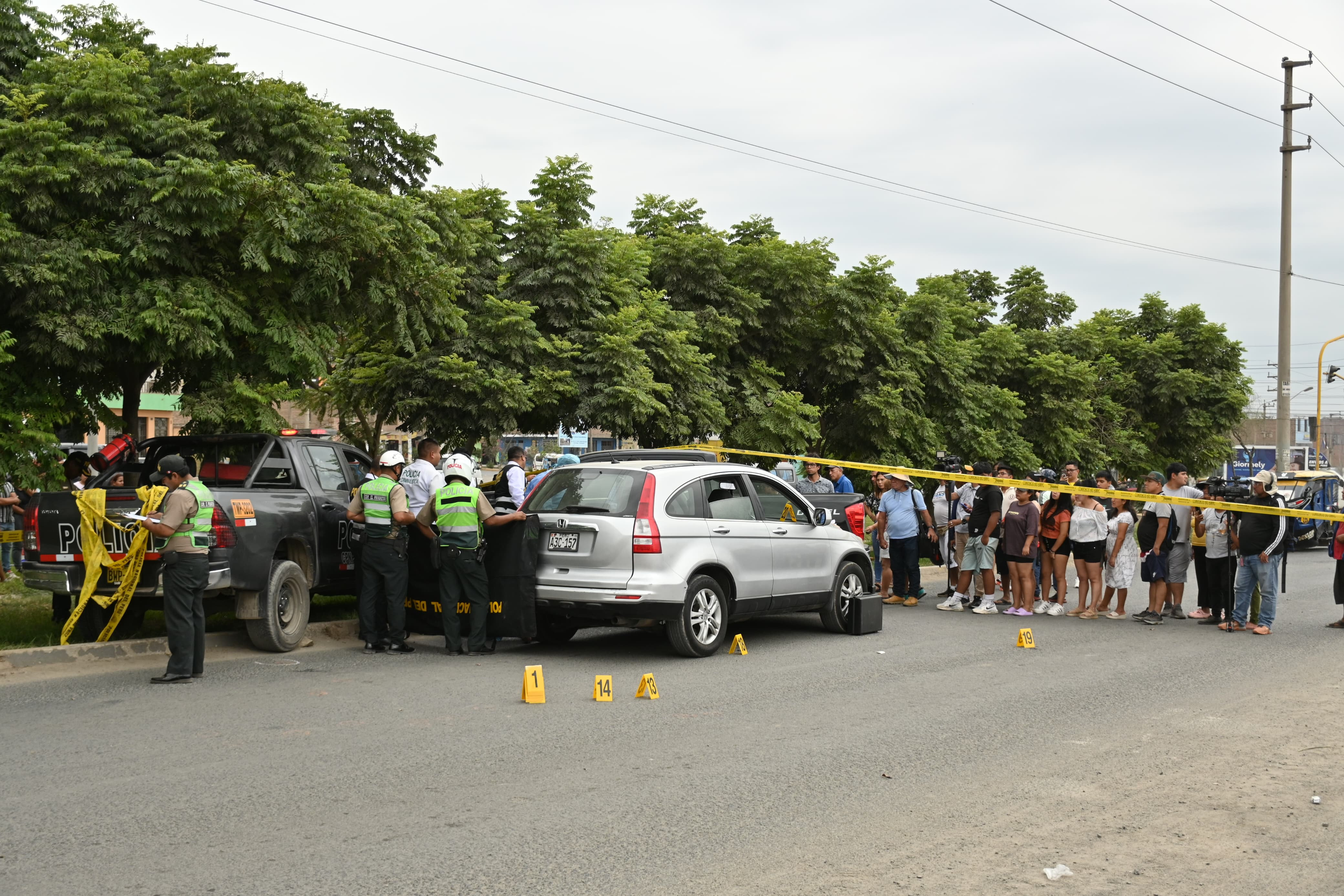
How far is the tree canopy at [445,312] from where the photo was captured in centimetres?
1222

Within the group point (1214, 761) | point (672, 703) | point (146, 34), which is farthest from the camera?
point (146, 34)

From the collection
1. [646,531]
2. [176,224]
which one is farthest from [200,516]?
[176,224]

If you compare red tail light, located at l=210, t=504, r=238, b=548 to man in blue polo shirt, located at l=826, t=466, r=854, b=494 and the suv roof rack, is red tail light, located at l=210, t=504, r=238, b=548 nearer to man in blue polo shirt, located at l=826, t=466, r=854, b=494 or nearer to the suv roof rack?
the suv roof rack

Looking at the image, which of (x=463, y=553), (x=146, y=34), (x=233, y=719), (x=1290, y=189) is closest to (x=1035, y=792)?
(x=233, y=719)

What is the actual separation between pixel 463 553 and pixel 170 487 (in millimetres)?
2529

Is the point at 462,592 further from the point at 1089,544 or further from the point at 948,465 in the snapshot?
the point at 948,465

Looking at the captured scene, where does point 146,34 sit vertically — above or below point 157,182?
above

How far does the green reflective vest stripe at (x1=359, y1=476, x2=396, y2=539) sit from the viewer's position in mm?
10984

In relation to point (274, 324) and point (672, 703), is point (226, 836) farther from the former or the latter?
point (274, 324)

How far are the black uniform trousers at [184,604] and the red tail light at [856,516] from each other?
28.1 feet

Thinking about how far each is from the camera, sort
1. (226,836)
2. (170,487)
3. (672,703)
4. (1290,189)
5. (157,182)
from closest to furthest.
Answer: (226,836) → (672,703) → (170,487) → (157,182) → (1290,189)

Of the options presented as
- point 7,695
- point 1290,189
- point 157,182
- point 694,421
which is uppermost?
point 1290,189

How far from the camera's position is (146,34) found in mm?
14727

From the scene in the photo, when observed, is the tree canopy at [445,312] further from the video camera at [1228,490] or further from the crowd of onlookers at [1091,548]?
the video camera at [1228,490]
